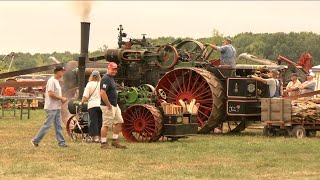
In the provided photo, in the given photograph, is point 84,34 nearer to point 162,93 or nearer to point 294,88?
point 162,93

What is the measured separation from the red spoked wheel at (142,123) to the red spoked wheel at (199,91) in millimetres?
2052

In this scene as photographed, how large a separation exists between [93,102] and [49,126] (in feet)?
4.54

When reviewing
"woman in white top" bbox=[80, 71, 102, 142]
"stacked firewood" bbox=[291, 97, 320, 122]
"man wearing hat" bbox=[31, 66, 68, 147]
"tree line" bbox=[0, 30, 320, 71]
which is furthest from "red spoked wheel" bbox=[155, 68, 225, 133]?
"tree line" bbox=[0, 30, 320, 71]

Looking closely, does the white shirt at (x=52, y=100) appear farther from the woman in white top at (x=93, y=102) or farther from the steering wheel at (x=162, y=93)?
the steering wheel at (x=162, y=93)

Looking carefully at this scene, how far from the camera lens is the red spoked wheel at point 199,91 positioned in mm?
17688

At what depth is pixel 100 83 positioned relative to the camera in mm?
14172

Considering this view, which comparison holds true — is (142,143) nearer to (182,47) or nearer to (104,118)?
(104,118)

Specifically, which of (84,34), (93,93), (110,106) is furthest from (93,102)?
(84,34)

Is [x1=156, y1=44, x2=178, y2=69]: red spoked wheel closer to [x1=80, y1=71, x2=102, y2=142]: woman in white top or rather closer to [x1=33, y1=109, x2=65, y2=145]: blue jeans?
[x1=80, y1=71, x2=102, y2=142]: woman in white top

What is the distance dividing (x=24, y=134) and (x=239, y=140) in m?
4.66

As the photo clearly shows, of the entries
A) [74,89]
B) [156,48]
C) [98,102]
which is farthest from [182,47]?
[98,102]

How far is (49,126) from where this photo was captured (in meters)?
14.1

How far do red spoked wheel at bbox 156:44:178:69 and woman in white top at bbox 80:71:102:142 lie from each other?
3.76 metres

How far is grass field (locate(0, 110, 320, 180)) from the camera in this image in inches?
405
